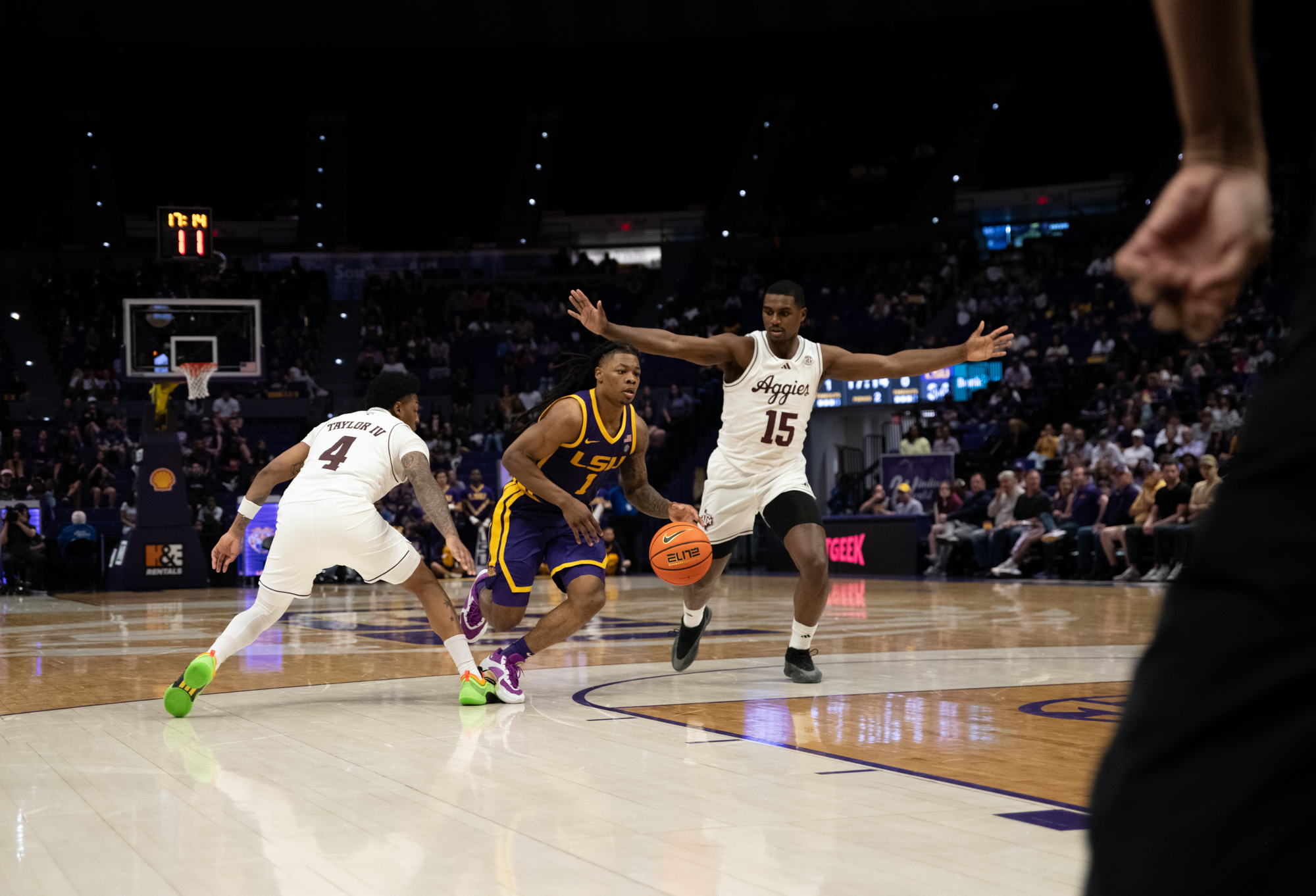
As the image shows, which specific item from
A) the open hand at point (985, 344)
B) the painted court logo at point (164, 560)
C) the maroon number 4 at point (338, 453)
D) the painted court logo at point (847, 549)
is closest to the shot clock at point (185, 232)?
the painted court logo at point (164, 560)

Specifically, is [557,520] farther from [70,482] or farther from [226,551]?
[70,482]

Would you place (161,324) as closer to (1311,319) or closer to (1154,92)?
(1311,319)

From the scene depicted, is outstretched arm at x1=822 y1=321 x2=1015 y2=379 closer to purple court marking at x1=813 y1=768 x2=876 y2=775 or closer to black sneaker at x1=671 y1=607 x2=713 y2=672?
black sneaker at x1=671 y1=607 x2=713 y2=672

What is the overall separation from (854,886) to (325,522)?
12.2 ft

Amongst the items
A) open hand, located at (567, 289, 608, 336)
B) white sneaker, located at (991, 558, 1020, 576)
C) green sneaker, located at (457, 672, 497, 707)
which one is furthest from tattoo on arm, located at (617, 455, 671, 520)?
white sneaker, located at (991, 558, 1020, 576)

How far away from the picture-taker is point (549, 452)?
21.7ft

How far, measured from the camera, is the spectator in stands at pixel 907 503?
1970 centimetres

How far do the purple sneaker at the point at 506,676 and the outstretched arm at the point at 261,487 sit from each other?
1.30 meters

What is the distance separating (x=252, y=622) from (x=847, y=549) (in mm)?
14681

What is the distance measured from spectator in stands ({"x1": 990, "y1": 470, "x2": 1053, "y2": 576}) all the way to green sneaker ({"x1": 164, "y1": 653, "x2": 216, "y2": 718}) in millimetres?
13224

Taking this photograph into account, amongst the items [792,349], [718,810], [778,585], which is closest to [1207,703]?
[718,810]

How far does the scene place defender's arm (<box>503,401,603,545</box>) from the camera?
6348 mm

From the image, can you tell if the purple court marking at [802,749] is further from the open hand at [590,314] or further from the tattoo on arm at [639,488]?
the open hand at [590,314]

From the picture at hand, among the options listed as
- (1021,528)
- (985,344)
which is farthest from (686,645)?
(1021,528)
